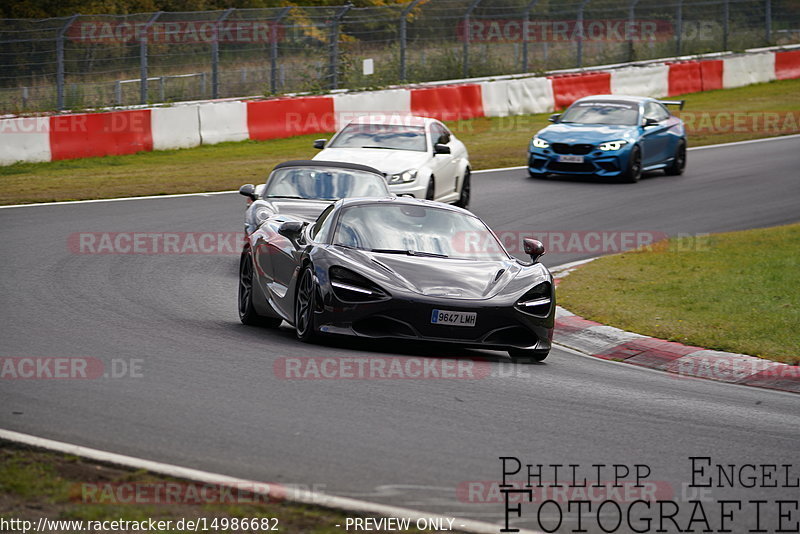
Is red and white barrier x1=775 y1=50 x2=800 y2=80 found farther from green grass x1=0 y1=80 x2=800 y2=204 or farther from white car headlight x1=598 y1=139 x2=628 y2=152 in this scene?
white car headlight x1=598 y1=139 x2=628 y2=152

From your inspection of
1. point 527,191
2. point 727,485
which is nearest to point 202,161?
point 527,191

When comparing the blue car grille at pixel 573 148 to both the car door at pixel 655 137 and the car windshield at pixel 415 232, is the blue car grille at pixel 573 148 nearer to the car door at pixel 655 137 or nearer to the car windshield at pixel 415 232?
the car door at pixel 655 137

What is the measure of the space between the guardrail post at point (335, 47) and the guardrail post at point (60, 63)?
766cm

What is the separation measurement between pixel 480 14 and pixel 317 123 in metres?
7.68

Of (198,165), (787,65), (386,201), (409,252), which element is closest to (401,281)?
(409,252)

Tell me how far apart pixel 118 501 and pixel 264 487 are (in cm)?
67

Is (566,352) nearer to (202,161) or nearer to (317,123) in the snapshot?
(202,161)

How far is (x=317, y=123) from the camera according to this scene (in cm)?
2892

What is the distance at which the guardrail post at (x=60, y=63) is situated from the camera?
25219 mm

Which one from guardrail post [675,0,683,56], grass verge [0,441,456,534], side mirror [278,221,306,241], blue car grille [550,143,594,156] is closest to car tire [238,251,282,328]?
side mirror [278,221,306,241]

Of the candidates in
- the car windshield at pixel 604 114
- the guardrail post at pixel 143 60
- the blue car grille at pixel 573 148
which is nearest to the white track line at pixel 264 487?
the blue car grille at pixel 573 148

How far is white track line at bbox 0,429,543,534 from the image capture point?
559 cm

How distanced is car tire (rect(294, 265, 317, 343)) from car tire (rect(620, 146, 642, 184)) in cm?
1429

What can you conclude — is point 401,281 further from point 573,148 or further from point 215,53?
point 215,53
